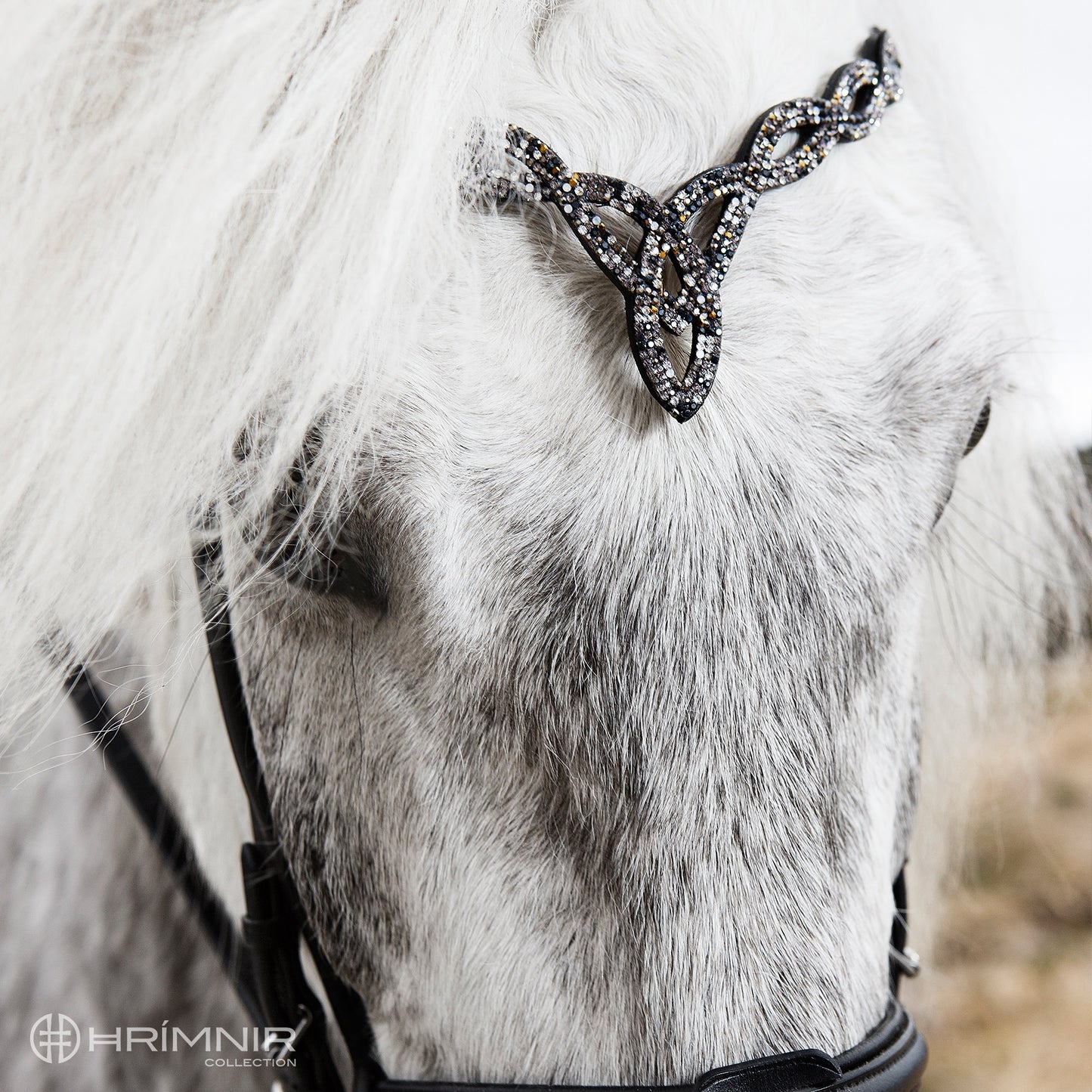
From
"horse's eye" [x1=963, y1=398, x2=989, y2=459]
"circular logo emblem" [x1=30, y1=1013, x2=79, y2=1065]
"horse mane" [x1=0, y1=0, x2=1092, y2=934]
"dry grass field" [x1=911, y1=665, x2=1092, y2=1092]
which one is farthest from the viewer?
"dry grass field" [x1=911, y1=665, x2=1092, y2=1092]

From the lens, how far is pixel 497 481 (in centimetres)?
33

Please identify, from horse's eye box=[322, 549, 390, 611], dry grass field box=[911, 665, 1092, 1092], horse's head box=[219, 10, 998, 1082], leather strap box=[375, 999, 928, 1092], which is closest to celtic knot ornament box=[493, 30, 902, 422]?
horse's head box=[219, 10, 998, 1082]

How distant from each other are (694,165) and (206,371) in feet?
0.71

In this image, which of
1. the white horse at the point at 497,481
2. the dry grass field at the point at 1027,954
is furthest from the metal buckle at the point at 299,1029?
the dry grass field at the point at 1027,954

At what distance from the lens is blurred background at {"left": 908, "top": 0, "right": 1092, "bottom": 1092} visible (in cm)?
62

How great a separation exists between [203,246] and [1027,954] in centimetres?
Answer: 182

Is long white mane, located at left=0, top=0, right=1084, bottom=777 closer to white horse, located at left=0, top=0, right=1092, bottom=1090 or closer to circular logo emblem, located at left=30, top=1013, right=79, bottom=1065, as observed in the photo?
white horse, located at left=0, top=0, right=1092, bottom=1090

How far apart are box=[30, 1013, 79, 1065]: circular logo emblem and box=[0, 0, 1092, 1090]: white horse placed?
34 cm

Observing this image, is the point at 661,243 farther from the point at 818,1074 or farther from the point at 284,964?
the point at 284,964

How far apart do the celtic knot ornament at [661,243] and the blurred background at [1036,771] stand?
10.4 inches

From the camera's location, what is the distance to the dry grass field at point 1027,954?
1.37 metres

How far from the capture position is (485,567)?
33 centimetres

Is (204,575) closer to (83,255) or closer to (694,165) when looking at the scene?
(83,255)

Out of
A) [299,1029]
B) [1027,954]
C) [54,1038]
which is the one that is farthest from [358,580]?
[1027,954]
